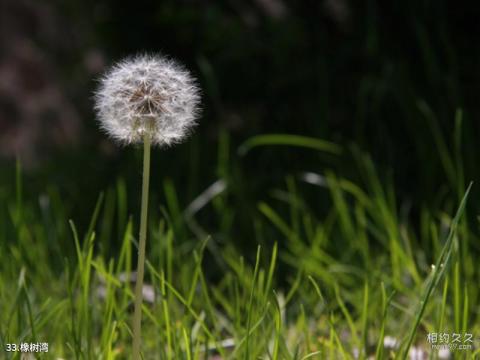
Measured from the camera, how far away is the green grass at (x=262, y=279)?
1334 mm

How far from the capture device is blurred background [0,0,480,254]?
264 centimetres

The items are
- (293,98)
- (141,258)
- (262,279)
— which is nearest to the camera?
(141,258)

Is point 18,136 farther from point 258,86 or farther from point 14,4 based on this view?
point 258,86

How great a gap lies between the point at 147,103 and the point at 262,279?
0.56 meters

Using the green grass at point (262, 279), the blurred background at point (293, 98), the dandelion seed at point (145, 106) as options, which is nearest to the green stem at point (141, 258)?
the dandelion seed at point (145, 106)

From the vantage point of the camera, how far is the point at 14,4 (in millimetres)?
5902

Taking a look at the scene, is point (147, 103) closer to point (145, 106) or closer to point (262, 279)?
point (145, 106)

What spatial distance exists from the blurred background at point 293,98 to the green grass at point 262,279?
6 centimetres

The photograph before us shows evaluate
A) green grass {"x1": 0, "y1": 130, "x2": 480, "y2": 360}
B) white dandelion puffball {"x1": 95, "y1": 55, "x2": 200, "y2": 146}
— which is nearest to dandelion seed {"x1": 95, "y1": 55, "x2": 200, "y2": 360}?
white dandelion puffball {"x1": 95, "y1": 55, "x2": 200, "y2": 146}

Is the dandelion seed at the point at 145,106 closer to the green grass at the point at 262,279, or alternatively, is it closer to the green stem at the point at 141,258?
the green stem at the point at 141,258

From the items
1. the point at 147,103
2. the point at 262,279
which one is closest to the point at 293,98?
the point at 262,279

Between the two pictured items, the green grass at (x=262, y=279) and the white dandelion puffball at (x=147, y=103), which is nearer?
the white dandelion puffball at (x=147, y=103)

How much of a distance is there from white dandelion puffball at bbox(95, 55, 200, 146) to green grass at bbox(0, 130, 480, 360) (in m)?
0.23

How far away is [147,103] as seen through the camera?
1.05 m
